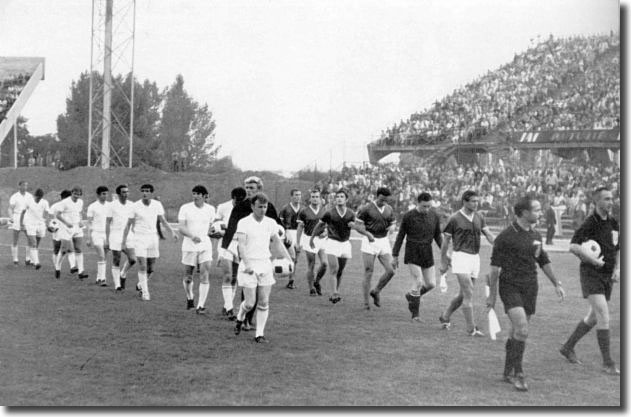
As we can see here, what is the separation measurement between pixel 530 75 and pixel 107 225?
7.20 meters

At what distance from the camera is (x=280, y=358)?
7121mm

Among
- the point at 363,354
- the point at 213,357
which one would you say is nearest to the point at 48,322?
the point at 213,357

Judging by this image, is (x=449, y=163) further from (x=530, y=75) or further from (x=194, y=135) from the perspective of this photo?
(x=194, y=135)

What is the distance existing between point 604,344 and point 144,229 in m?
6.81

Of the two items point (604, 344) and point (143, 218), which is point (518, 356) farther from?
point (143, 218)

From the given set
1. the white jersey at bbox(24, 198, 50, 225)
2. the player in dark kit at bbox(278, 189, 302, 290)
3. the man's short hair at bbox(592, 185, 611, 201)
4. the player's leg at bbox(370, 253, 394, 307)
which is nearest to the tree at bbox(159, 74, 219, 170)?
the player in dark kit at bbox(278, 189, 302, 290)

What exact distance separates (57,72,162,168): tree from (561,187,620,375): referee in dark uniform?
5665 millimetres

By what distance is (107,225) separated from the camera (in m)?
11.5

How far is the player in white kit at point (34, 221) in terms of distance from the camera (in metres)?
14.2

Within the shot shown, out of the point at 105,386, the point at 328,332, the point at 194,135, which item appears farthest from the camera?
the point at 194,135

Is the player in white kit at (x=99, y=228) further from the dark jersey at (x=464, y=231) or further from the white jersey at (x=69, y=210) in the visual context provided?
the dark jersey at (x=464, y=231)

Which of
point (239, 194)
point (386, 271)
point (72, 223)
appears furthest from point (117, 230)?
point (386, 271)

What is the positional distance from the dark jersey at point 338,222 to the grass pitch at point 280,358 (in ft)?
3.68

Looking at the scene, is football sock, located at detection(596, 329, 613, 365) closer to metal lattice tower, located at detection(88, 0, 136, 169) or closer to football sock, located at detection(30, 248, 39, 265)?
metal lattice tower, located at detection(88, 0, 136, 169)
